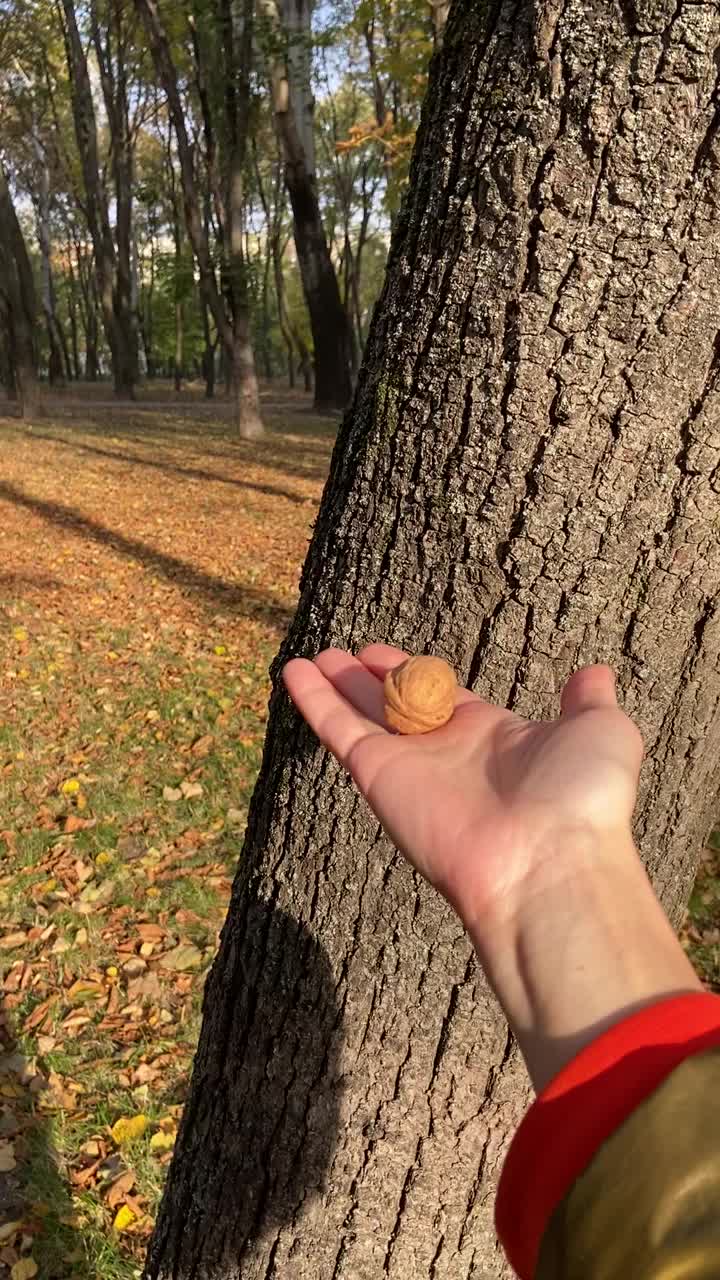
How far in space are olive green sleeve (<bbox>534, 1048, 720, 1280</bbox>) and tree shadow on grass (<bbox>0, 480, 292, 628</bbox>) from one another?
A: 6274 millimetres

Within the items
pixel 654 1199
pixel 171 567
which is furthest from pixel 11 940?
pixel 171 567

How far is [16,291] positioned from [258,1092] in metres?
18.5

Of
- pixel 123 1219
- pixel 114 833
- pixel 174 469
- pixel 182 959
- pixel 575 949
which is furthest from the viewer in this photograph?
pixel 174 469

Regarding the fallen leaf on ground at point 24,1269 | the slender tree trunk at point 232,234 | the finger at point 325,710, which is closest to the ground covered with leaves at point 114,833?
the fallen leaf on ground at point 24,1269

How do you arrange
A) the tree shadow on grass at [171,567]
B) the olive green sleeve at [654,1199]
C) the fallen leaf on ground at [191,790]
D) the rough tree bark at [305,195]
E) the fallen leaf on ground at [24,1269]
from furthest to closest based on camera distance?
the rough tree bark at [305,195] → the tree shadow on grass at [171,567] → the fallen leaf on ground at [191,790] → the fallen leaf on ground at [24,1269] → the olive green sleeve at [654,1199]

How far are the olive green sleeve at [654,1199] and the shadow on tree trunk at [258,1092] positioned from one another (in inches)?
32.3

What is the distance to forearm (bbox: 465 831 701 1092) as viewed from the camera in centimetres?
106

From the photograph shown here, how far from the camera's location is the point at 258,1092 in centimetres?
176

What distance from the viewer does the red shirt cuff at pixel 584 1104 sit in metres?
0.92

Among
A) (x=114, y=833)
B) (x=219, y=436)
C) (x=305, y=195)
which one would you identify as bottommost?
(x=114, y=833)

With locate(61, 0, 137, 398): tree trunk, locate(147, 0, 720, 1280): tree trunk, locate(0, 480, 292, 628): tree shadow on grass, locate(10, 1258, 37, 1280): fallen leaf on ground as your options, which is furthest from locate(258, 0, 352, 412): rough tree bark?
locate(10, 1258, 37, 1280): fallen leaf on ground

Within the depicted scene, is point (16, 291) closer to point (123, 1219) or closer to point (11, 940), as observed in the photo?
point (11, 940)

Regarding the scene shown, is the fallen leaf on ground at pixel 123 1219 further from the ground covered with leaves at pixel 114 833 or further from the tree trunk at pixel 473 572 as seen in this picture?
the tree trunk at pixel 473 572

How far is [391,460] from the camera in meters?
1.47
